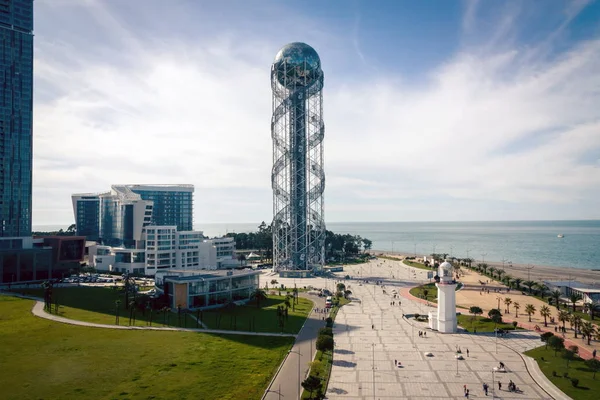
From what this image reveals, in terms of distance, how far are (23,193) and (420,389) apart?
12037 centimetres

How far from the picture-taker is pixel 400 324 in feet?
210

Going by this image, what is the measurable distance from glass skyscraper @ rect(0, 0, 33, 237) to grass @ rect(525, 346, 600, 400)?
124m

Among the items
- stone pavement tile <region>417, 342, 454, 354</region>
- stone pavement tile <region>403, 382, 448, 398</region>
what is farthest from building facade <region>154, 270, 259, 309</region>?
stone pavement tile <region>403, 382, 448, 398</region>

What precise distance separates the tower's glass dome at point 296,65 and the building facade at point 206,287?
62.6 m

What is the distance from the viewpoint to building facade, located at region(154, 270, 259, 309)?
7175 centimetres

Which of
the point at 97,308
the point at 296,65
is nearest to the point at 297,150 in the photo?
the point at 296,65

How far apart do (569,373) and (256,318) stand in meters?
39.9

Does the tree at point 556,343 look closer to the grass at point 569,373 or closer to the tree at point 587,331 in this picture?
the grass at point 569,373

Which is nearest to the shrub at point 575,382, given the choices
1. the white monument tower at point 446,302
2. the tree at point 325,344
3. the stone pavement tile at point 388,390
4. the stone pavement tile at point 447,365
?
the stone pavement tile at point 447,365

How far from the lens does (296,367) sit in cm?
4462

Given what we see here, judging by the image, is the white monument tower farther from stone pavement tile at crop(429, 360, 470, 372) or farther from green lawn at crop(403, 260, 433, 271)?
green lawn at crop(403, 260, 433, 271)

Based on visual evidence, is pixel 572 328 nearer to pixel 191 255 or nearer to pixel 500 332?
pixel 500 332

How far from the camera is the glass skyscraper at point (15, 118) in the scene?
119 meters

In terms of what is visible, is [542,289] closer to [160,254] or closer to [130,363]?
[130,363]
